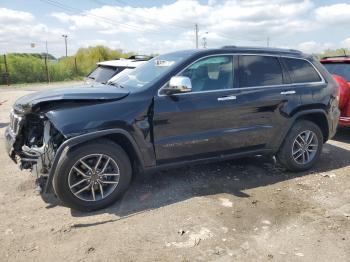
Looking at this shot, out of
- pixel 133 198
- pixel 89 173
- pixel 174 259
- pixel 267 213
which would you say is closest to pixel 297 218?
pixel 267 213

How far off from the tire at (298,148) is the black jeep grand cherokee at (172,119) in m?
0.02

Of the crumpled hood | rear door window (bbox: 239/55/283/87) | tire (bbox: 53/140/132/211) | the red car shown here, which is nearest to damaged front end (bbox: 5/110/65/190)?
the crumpled hood

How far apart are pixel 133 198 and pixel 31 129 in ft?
4.88

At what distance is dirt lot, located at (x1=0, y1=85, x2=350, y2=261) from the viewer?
353 centimetres

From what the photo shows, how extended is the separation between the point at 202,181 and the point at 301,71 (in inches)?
86.0

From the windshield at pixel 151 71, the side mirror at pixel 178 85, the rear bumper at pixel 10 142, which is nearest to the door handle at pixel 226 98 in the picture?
the side mirror at pixel 178 85

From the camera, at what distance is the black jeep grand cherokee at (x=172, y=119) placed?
13.7 feet

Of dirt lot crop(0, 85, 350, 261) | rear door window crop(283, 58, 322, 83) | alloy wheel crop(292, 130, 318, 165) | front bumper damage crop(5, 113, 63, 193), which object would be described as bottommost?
dirt lot crop(0, 85, 350, 261)

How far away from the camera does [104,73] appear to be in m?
9.26

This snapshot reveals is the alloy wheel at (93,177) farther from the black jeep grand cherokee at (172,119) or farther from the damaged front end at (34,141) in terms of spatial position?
the damaged front end at (34,141)

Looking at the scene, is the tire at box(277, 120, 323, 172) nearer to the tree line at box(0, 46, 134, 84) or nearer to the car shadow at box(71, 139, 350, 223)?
the car shadow at box(71, 139, 350, 223)

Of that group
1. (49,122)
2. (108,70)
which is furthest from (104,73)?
(49,122)

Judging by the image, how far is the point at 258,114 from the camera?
5.17 metres

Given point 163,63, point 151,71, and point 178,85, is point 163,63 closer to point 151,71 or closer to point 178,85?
point 151,71
